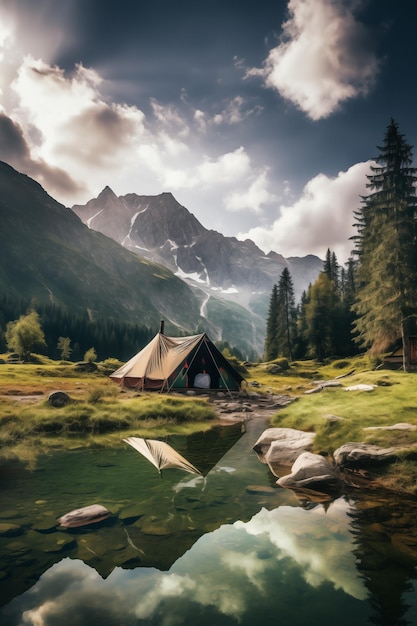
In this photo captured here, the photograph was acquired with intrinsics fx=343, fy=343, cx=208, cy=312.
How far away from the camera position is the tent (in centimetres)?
2872

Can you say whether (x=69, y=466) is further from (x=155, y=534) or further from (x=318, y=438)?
(x=318, y=438)

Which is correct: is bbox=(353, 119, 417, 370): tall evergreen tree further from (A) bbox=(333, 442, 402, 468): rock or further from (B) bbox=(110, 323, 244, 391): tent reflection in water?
(A) bbox=(333, 442, 402, 468): rock

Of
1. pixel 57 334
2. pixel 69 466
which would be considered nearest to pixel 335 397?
pixel 69 466

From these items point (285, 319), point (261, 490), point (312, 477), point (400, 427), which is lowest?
point (261, 490)

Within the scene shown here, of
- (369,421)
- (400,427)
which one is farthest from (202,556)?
(369,421)

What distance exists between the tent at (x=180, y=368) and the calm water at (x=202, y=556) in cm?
1946

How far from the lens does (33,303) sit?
5536 inches

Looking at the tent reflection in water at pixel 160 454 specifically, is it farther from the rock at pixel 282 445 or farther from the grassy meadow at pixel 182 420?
the rock at pixel 282 445

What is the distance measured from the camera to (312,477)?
29.6 feet

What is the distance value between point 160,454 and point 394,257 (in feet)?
91.8

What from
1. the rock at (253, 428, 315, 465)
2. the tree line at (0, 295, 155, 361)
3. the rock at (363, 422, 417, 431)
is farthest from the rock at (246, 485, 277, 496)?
the tree line at (0, 295, 155, 361)

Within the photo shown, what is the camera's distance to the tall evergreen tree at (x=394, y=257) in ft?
98.0

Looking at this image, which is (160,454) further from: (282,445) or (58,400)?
(58,400)

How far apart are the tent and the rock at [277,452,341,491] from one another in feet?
63.8
